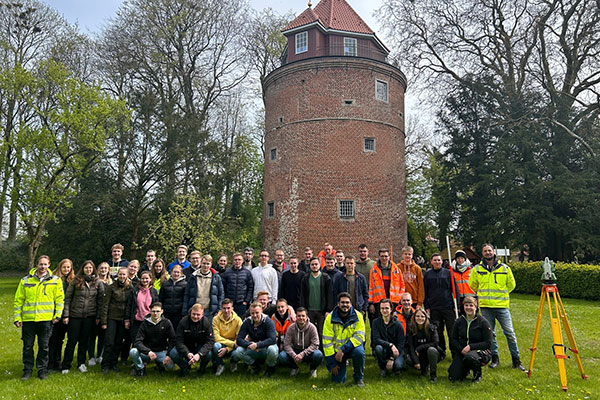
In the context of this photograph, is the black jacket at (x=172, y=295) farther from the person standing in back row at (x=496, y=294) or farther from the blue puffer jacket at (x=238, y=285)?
the person standing in back row at (x=496, y=294)

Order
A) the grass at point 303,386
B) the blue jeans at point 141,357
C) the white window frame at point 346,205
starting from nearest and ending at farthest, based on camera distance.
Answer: the grass at point 303,386 → the blue jeans at point 141,357 → the white window frame at point 346,205

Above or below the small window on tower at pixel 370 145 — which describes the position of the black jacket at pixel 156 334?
below

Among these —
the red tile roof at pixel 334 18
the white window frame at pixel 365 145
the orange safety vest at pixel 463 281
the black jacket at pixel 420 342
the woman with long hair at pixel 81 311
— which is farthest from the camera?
the red tile roof at pixel 334 18

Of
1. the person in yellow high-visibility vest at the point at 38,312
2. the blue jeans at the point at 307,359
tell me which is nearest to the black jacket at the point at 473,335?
the blue jeans at the point at 307,359

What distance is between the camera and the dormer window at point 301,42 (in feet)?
71.1

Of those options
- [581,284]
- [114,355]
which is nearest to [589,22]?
[581,284]

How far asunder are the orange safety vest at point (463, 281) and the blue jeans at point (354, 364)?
2.67 metres

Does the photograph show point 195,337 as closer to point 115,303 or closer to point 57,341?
point 115,303

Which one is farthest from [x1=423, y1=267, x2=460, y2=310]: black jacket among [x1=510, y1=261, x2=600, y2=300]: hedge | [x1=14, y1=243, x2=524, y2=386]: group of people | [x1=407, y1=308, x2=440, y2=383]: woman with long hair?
[x1=510, y1=261, x2=600, y2=300]: hedge

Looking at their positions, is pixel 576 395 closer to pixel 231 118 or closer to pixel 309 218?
pixel 309 218

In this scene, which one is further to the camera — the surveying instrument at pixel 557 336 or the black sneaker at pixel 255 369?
the black sneaker at pixel 255 369

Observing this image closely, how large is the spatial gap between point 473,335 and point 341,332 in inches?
78.1

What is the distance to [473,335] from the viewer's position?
6.46 m

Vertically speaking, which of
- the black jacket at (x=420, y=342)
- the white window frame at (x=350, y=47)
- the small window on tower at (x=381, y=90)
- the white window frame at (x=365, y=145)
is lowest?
the black jacket at (x=420, y=342)
